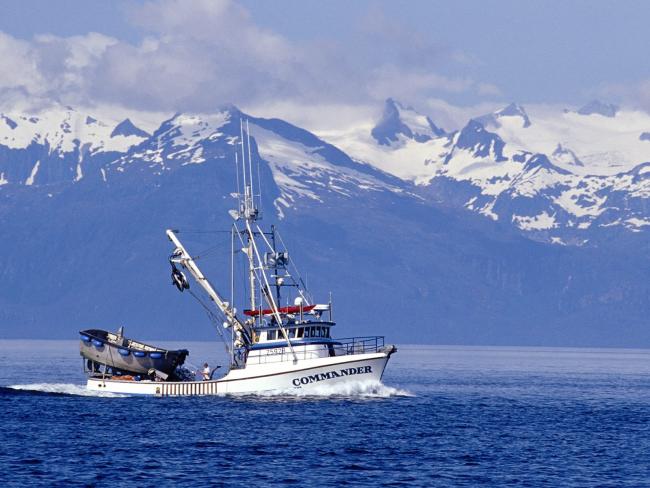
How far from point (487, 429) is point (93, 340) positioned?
132 feet

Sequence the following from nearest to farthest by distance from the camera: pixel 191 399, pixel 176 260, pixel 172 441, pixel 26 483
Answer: pixel 26 483, pixel 172 441, pixel 191 399, pixel 176 260

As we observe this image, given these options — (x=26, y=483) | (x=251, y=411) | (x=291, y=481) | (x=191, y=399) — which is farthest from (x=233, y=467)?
(x=191, y=399)

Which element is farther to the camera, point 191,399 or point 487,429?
point 191,399

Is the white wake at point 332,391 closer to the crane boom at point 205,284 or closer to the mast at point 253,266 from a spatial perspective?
the mast at point 253,266

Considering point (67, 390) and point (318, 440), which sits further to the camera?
point (67, 390)

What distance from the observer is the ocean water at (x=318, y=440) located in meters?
92.1

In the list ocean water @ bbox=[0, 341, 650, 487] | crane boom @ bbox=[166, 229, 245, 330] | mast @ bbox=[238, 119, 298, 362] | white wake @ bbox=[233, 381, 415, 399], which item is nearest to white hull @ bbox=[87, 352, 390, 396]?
white wake @ bbox=[233, 381, 415, 399]

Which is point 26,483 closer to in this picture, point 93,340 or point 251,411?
point 251,411

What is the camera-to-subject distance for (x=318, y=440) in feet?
352

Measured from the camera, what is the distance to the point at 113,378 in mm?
140375

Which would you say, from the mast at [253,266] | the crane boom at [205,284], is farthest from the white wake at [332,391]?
the crane boom at [205,284]

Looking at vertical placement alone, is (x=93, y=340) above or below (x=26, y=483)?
above

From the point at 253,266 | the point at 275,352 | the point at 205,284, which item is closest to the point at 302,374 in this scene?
the point at 275,352

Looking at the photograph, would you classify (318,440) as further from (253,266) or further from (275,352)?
(253,266)
